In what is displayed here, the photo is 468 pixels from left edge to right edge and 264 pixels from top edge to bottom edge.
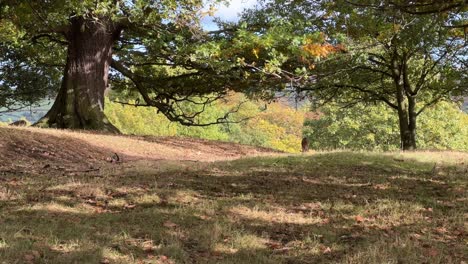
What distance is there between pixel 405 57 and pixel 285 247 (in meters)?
14.7

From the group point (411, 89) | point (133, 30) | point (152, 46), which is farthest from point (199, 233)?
point (411, 89)

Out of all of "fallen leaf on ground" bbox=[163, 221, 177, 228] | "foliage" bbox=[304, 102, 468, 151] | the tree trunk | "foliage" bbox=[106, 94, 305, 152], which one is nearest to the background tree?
the tree trunk

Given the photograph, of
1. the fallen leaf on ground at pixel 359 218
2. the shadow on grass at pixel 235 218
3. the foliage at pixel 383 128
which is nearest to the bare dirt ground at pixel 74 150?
the shadow on grass at pixel 235 218

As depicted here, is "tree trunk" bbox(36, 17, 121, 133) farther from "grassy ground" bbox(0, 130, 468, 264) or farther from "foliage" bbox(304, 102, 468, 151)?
"foliage" bbox(304, 102, 468, 151)

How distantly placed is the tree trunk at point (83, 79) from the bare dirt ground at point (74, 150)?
7.77ft

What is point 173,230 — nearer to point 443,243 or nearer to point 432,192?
point 443,243

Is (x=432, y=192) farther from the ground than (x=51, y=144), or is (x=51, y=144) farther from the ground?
(x=51, y=144)

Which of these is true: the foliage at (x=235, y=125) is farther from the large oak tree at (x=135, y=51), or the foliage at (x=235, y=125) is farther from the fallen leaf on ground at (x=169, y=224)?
the fallen leaf on ground at (x=169, y=224)

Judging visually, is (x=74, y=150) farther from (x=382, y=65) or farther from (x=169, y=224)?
(x=382, y=65)

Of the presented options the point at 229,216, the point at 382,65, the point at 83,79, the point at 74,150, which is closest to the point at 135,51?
the point at 83,79

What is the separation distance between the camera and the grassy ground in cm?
426

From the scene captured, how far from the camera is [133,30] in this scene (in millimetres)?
16672

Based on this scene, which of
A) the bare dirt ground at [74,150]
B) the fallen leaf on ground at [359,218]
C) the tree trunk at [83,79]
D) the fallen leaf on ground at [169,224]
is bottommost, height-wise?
the fallen leaf on ground at [359,218]

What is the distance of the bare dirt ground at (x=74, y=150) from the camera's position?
31.8ft
